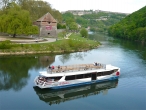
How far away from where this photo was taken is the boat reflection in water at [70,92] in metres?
22.5

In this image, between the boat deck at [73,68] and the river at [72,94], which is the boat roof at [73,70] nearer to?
the boat deck at [73,68]

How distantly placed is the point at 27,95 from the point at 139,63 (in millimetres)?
24898

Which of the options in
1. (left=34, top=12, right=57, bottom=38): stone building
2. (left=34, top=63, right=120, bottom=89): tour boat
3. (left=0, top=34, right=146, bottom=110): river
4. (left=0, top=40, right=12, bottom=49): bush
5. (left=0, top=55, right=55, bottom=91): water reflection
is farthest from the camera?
(left=34, top=12, right=57, bottom=38): stone building

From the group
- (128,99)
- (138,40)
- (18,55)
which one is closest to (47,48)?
(18,55)

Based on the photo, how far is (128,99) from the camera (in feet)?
74.1

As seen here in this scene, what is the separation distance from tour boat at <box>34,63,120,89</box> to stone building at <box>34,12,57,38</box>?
3736 centimetres

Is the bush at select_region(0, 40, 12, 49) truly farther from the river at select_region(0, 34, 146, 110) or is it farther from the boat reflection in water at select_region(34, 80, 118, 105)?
the boat reflection in water at select_region(34, 80, 118, 105)

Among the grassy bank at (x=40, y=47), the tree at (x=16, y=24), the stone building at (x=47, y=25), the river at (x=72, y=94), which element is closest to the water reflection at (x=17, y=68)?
the river at (x=72, y=94)

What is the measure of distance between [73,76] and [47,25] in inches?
1576

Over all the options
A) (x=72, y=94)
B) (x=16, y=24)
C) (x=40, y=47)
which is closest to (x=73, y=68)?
(x=72, y=94)

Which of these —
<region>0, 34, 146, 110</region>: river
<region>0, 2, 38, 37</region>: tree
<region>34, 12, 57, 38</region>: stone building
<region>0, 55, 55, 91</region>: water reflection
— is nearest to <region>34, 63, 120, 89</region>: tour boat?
<region>0, 34, 146, 110</region>: river

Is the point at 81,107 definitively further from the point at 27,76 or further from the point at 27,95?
the point at 27,76

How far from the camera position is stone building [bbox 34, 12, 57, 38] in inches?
2440

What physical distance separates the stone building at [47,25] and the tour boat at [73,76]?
3736cm
